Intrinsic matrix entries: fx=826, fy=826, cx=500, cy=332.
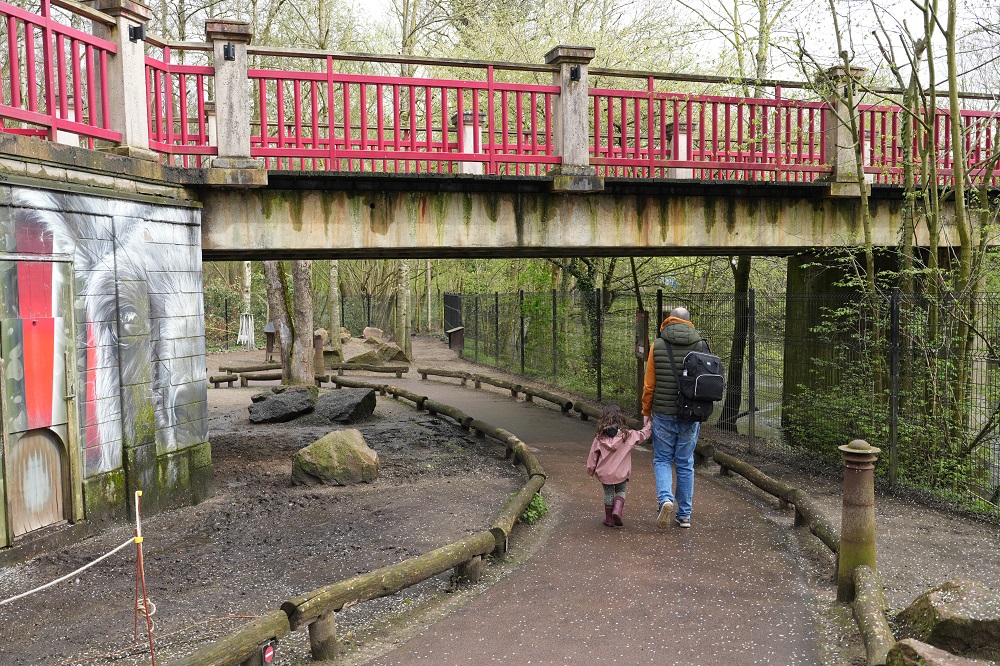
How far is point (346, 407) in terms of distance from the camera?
13945 millimetres

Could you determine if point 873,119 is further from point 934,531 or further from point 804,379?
point 934,531

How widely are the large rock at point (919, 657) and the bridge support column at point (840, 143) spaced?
24.5 feet

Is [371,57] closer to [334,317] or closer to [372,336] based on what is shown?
[334,317]

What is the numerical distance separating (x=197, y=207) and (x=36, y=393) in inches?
106

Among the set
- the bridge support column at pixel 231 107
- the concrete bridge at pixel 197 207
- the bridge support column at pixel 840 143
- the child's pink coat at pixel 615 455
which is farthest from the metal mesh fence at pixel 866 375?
the bridge support column at pixel 231 107

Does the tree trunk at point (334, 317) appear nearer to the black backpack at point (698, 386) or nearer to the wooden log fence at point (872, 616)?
the black backpack at point (698, 386)

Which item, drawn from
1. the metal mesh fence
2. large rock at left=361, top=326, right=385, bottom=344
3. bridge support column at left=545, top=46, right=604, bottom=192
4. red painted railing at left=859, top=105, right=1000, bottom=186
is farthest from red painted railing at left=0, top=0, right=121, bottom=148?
large rock at left=361, top=326, right=385, bottom=344

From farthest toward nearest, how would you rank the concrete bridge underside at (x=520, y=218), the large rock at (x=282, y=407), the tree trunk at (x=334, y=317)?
the tree trunk at (x=334, y=317) → the large rock at (x=282, y=407) → the concrete bridge underside at (x=520, y=218)

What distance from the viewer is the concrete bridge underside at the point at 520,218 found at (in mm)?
8891

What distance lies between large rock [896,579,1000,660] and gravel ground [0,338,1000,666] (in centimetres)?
65

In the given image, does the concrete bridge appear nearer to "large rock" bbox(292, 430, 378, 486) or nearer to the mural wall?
the mural wall

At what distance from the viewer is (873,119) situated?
10.5m

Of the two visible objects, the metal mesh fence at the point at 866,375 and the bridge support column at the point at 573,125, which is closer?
the metal mesh fence at the point at 866,375

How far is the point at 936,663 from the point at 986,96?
9.25 m
